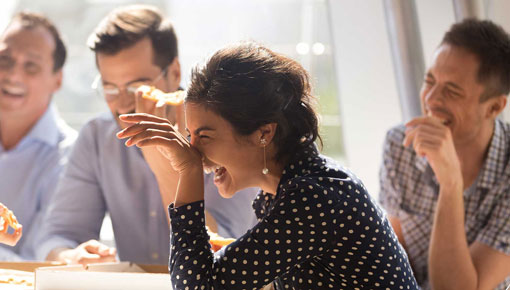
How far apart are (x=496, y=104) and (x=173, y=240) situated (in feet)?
4.18

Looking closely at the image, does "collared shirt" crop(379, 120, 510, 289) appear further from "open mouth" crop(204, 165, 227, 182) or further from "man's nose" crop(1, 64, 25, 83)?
"man's nose" crop(1, 64, 25, 83)

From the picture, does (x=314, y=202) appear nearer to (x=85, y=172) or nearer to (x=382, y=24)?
(x=85, y=172)

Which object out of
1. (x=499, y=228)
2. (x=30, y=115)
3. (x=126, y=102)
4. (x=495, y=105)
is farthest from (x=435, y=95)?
(x=30, y=115)

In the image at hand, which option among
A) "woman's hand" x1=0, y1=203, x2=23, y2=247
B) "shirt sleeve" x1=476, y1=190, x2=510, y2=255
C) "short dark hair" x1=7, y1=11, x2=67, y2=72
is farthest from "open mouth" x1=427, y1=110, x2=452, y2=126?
"short dark hair" x1=7, y1=11, x2=67, y2=72

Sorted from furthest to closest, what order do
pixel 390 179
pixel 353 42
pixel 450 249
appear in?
pixel 353 42 → pixel 390 179 → pixel 450 249

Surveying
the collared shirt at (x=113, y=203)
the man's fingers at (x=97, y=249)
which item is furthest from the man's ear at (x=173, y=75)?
the man's fingers at (x=97, y=249)

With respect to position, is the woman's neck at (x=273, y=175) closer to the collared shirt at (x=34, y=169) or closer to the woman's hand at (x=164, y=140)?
the woman's hand at (x=164, y=140)

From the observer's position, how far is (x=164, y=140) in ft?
4.06

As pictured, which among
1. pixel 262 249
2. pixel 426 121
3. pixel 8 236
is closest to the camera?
pixel 262 249

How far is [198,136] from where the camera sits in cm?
129

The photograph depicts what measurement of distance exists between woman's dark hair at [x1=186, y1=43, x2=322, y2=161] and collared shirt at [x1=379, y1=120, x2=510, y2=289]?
0.84 meters

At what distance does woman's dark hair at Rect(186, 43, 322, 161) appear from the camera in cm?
126

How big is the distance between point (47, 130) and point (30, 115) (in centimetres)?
13

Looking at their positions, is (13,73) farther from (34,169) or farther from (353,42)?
(353,42)
